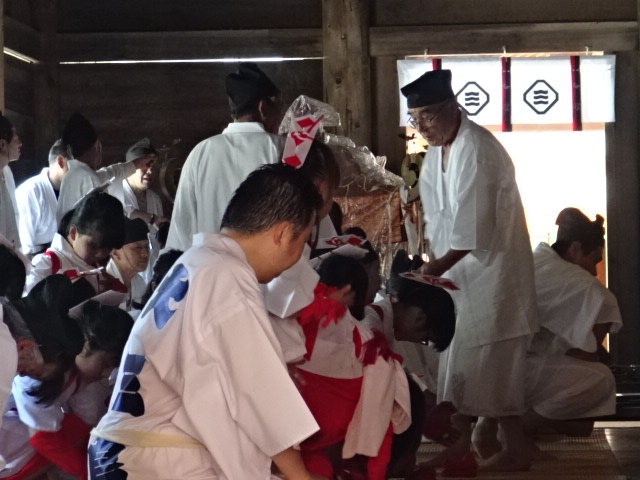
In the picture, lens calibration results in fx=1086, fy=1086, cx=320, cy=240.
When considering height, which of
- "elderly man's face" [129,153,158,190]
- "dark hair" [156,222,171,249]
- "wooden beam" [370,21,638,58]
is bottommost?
"dark hair" [156,222,171,249]

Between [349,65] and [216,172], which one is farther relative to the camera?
[349,65]

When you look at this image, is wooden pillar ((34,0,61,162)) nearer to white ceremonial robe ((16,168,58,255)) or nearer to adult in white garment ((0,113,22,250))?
white ceremonial robe ((16,168,58,255))

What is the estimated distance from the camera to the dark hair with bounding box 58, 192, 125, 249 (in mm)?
4539

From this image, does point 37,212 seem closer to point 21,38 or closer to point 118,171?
point 118,171

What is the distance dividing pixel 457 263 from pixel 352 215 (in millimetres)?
2325

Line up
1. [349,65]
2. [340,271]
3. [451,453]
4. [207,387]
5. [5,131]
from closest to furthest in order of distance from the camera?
[207,387]
[340,271]
[451,453]
[5,131]
[349,65]

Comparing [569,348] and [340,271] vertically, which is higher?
[340,271]

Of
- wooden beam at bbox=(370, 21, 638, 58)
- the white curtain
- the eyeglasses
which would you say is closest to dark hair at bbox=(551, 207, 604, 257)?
the eyeglasses

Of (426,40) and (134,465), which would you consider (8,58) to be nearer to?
(426,40)

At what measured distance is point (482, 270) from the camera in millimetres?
5176

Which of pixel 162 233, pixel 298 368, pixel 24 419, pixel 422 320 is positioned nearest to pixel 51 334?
pixel 24 419

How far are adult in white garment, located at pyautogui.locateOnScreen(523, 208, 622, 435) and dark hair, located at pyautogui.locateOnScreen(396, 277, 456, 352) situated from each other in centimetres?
100

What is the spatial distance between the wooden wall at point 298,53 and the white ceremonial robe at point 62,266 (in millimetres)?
3853

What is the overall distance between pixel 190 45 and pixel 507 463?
185 inches
